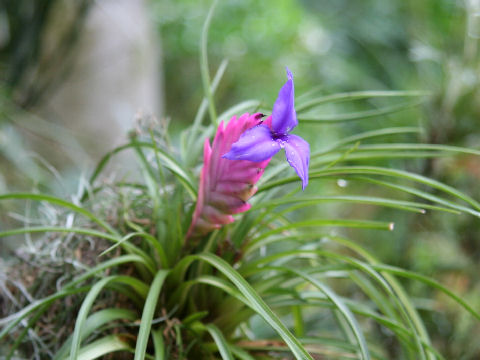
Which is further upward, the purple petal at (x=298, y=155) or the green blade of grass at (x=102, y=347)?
the purple petal at (x=298, y=155)

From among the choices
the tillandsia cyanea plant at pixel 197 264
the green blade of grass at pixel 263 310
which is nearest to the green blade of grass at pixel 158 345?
the tillandsia cyanea plant at pixel 197 264

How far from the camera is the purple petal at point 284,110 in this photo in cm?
43

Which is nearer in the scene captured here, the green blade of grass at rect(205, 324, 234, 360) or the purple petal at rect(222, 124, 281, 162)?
the purple petal at rect(222, 124, 281, 162)

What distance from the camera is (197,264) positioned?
2.12 ft

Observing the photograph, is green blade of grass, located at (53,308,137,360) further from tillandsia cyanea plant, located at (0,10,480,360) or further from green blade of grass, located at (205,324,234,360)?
green blade of grass, located at (205,324,234,360)

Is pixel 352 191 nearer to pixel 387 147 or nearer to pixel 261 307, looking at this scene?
pixel 387 147

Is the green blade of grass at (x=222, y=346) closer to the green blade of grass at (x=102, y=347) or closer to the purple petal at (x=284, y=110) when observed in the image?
the green blade of grass at (x=102, y=347)

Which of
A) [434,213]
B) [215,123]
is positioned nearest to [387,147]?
[215,123]

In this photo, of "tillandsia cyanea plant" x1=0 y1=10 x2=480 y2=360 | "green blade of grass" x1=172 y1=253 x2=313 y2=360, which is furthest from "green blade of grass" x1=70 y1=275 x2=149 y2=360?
"green blade of grass" x1=172 y1=253 x2=313 y2=360

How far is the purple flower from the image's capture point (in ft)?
1.38

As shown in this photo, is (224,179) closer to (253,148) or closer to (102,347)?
(253,148)

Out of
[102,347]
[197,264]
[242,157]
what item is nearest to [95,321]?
[102,347]

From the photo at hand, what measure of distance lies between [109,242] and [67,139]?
1.24 meters

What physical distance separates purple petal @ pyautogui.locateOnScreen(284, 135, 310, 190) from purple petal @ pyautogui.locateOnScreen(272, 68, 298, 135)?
0.01m
